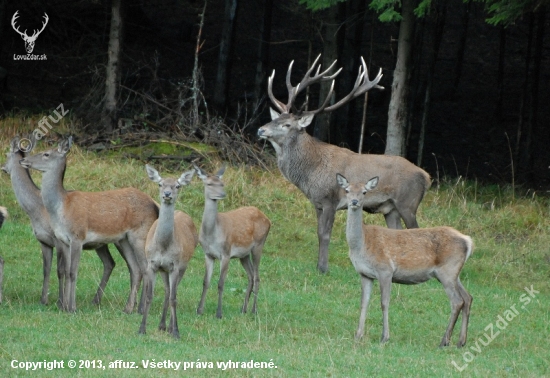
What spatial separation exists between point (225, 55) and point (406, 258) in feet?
40.1

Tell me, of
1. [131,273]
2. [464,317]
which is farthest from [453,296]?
[131,273]

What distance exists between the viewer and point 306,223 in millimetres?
15234

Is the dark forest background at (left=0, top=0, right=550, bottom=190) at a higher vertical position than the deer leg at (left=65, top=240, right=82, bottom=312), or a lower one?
higher

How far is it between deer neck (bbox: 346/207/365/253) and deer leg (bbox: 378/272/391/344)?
38 centimetres

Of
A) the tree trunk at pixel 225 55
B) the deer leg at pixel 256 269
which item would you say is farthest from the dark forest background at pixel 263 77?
the deer leg at pixel 256 269

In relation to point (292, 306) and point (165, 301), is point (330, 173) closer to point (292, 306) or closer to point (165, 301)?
point (292, 306)

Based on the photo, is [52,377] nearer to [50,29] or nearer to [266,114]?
[50,29]

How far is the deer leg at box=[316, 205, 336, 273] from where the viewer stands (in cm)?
1300

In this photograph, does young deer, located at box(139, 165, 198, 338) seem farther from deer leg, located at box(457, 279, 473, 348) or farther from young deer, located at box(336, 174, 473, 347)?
deer leg, located at box(457, 279, 473, 348)

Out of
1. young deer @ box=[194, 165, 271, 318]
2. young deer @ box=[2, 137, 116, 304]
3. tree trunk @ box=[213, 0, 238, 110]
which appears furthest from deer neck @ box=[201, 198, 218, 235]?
tree trunk @ box=[213, 0, 238, 110]

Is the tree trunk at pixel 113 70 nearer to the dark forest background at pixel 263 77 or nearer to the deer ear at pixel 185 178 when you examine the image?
the dark forest background at pixel 263 77

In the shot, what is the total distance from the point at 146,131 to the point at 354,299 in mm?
7469

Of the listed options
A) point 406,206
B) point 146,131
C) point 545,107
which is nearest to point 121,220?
point 406,206

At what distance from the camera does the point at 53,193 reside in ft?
33.9
